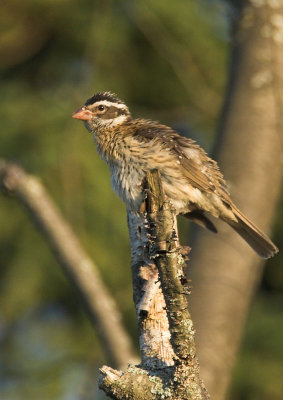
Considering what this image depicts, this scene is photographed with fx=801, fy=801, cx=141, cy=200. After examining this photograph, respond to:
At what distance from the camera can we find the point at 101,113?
5.85 m

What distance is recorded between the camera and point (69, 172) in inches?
287

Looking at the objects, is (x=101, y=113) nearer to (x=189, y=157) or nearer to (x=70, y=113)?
(x=189, y=157)

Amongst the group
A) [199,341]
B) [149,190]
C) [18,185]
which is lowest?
[149,190]

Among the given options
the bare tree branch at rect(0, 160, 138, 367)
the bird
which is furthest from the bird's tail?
the bare tree branch at rect(0, 160, 138, 367)

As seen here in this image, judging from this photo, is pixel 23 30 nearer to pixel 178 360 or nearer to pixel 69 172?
pixel 69 172

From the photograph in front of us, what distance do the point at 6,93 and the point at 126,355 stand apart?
3.41 metres

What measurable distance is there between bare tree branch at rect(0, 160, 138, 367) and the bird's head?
30.1 inches

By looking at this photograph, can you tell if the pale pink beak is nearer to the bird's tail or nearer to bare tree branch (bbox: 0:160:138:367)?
bare tree branch (bbox: 0:160:138:367)

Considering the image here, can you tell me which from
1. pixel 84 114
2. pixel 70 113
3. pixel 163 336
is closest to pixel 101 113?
pixel 84 114

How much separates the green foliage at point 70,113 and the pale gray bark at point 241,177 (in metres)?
1.98

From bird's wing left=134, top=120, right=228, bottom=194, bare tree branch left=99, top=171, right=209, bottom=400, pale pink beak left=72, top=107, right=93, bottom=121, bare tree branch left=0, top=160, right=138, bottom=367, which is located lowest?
bare tree branch left=99, top=171, right=209, bottom=400

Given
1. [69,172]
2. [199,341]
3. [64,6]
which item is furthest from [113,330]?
[64,6]

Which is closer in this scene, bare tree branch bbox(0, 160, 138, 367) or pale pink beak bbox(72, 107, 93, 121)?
pale pink beak bbox(72, 107, 93, 121)

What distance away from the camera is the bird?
17.1 feet
